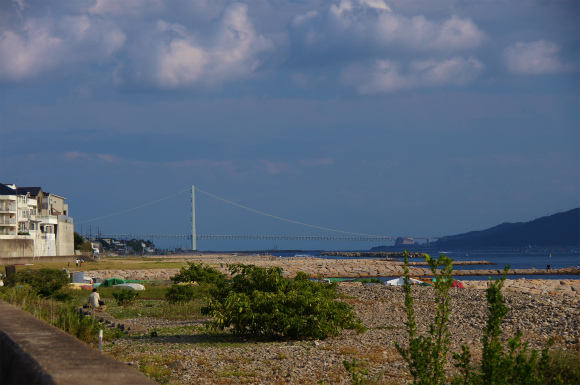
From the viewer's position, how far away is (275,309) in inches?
479

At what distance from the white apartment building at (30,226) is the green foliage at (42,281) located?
48.0 metres

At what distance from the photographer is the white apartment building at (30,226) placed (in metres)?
70.9

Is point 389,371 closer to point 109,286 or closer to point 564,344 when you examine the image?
point 564,344

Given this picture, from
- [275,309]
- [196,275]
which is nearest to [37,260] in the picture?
[196,275]

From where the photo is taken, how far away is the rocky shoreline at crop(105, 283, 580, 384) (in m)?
9.06

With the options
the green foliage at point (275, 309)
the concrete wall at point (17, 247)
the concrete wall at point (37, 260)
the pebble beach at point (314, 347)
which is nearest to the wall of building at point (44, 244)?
the concrete wall at point (17, 247)

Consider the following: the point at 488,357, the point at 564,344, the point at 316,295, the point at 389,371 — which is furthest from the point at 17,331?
A: the point at 564,344

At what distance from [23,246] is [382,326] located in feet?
213

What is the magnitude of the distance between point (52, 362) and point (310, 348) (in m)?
8.09

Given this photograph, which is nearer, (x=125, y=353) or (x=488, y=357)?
(x=488, y=357)

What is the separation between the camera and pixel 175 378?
8852 millimetres

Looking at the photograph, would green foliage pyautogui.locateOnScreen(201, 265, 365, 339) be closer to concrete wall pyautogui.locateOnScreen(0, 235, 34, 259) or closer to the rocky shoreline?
A: the rocky shoreline

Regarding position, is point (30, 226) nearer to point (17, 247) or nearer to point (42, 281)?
point (17, 247)

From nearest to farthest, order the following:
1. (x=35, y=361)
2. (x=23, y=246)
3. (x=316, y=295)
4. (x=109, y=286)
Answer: (x=35, y=361) < (x=316, y=295) < (x=109, y=286) < (x=23, y=246)
